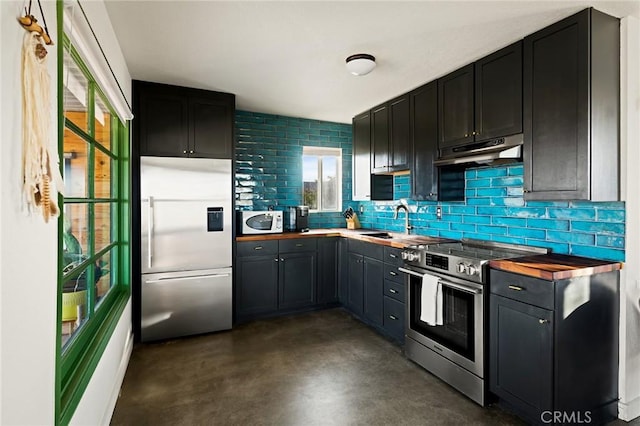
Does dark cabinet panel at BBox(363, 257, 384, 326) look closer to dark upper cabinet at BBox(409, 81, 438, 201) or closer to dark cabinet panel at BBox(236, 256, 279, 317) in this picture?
dark upper cabinet at BBox(409, 81, 438, 201)

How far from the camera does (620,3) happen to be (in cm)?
207

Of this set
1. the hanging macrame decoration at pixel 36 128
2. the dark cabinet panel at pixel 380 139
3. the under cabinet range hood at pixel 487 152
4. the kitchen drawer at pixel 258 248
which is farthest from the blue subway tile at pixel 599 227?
the hanging macrame decoration at pixel 36 128

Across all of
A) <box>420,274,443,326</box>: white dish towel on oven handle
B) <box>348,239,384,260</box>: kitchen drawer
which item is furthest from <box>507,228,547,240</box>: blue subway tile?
<box>348,239,384,260</box>: kitchen drawer

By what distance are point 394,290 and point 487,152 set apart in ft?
4.90

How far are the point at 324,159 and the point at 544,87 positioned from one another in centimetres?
311

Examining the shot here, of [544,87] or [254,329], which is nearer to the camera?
[544,87]

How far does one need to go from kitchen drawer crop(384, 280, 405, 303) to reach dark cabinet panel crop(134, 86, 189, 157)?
2439 millimetres

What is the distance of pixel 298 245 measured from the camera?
13.6 feet

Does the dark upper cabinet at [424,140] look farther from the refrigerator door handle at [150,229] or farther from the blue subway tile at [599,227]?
the refrigerator door handle at [150,229]

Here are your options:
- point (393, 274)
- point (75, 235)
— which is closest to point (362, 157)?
point (393, 274)

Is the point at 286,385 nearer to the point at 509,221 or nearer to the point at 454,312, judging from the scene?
the point at 454,312

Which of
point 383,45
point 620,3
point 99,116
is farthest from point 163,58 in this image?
point 620,3

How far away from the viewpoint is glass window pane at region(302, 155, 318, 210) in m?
4.93

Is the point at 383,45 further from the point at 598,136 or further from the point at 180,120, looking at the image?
the point at 180,120
